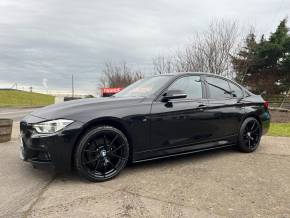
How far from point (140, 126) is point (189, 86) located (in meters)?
1.27

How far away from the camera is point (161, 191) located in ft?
12.6

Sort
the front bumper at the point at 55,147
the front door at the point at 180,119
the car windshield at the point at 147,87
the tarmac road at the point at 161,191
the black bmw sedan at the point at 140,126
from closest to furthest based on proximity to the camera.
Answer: the tarmac road at the point at 161,191
the front bumper at the point at 55,147
the black bmw sedan at the point at 140,126
the front door at the point at 180,119
the car windshield at the point at 147,87

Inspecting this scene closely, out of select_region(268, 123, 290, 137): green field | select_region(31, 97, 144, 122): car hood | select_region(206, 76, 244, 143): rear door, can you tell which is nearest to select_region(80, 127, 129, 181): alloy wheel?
select_region(31, 97, 144, 122): car hood

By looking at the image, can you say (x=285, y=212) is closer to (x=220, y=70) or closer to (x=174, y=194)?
(x=174, y=194)

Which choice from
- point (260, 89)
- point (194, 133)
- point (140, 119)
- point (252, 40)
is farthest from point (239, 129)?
point (260, 89)

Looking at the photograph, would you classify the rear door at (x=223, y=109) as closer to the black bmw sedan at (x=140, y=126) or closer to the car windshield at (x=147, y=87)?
the black bmw sedan at (x=140, y=126)

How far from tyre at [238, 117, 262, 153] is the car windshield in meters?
1.83

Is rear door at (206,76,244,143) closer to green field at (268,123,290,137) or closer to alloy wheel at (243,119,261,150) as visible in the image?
alloy wheel at (243,119,261,150)

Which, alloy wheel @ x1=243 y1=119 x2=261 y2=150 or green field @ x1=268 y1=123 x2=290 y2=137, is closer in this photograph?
alloy wheel @ x1=243 y1=119 x2=261 y2=150

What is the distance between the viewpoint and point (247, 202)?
3514 millimetres

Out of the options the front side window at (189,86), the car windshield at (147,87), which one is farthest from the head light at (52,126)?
the front side window at (189,86)

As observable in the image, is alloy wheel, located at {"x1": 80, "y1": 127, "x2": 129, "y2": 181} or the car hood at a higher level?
the car hood

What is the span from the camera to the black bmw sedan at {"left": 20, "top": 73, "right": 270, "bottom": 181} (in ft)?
13.1

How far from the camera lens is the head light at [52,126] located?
3.96 metres
